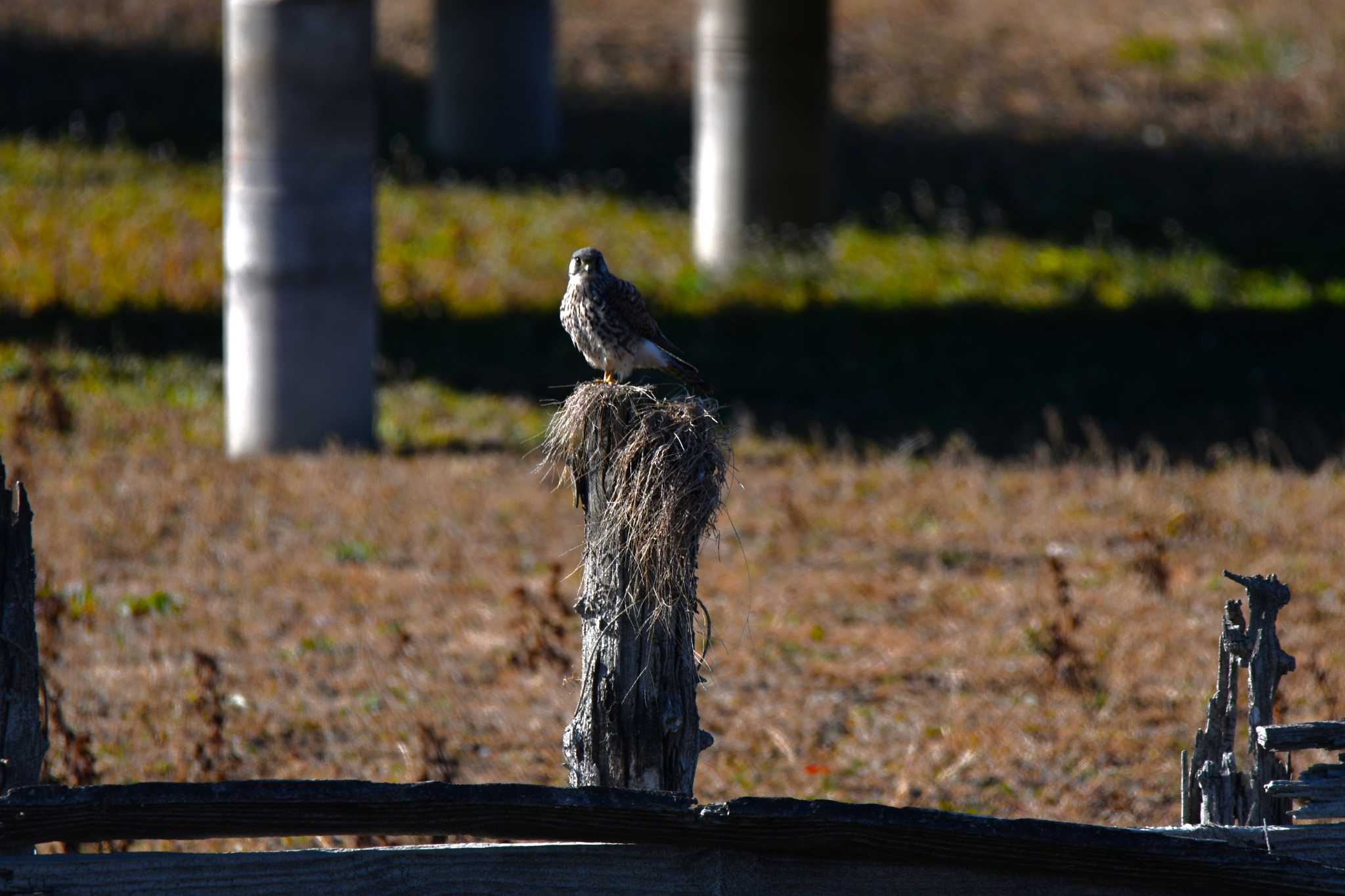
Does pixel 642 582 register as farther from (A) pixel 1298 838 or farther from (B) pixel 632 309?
(B) pixel 632 309

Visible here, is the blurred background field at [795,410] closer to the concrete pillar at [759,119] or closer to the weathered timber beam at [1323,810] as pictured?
the concrete pillar at [759,119]

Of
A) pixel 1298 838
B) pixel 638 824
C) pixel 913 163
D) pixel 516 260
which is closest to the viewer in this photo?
pixel 638 824

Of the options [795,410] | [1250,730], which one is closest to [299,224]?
[795,410]

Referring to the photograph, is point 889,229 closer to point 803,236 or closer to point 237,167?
point 803,236

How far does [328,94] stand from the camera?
10953 mm

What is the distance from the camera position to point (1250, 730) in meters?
3.81

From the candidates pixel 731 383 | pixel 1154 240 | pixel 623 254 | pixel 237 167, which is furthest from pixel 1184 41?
pixel 237 167

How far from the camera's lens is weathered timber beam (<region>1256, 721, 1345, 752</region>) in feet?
11.3

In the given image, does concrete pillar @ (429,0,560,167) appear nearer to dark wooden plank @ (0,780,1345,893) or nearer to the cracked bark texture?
the cracked bark texture

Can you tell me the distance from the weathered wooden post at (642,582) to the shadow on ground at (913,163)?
44.1 ft

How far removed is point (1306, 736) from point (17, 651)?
2973 millimetres

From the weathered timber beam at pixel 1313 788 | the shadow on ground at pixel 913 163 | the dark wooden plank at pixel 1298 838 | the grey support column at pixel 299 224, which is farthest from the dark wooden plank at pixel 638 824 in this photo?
the shadow on ground at pixel 913 163

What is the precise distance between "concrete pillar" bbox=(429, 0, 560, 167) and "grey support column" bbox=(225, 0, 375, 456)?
7325 millimetres

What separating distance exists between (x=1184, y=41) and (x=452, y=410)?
13.1 meters
